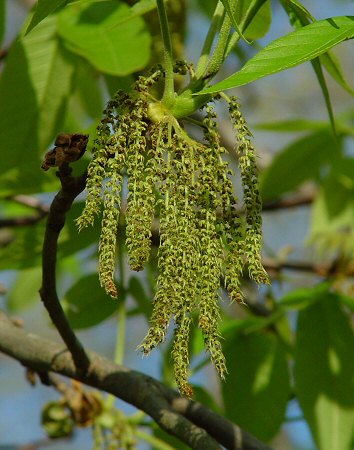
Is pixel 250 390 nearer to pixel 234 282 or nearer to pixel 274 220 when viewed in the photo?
pixel 234 282

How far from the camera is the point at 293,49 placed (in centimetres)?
77

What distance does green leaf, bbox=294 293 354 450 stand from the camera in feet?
4.28

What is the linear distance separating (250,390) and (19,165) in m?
0.56

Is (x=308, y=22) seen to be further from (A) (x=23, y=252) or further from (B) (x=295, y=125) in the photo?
(B) (x=295, y=125)

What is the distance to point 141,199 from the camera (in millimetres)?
749

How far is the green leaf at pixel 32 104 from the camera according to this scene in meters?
1.31

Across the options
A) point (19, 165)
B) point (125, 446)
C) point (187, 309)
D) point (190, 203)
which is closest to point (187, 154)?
point (190, 203)

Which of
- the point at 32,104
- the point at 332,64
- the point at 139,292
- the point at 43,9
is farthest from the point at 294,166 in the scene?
the point at 43,9

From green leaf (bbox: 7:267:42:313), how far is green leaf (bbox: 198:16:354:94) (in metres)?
1.45

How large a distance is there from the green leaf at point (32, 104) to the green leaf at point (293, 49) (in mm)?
637

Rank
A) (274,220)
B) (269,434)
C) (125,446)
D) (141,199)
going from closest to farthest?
1. (141,199)
2. (269,434)
3. (125,446)
4. (274,220)

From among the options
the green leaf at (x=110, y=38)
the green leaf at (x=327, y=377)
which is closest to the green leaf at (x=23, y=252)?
the green leaf at (x=110, y=38)

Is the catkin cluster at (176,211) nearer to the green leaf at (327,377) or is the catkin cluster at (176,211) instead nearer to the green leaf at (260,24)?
the green leaf at (260,24)

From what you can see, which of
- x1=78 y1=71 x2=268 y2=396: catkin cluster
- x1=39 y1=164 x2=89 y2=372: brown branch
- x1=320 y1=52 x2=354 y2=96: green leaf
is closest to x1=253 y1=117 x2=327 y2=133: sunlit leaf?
x1=320 y1=52 x2=354 y2=96: green leaf
